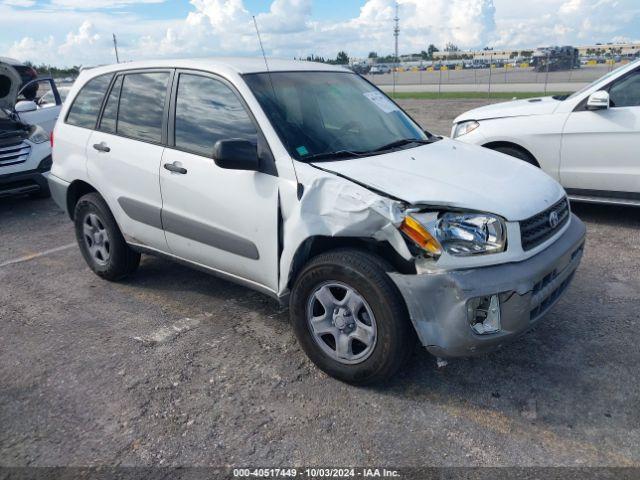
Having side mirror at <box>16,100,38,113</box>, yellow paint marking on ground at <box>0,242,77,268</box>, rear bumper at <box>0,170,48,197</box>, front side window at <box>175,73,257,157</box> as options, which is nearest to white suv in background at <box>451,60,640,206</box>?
front side window at <box>175,73,257,157</box>

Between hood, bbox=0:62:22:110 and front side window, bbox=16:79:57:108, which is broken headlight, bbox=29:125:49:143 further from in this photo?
front side window, bbox=16:79:57:108

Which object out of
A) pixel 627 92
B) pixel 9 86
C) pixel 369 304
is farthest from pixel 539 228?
pixel 9 86

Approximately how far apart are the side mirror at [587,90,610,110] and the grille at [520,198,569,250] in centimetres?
278

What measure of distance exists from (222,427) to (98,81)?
3.30m

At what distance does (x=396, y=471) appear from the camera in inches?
99.7

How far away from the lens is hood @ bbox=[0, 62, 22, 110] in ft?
28.4

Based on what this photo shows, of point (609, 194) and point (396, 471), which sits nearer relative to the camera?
point (396, 471)

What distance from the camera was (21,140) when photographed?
7.67m

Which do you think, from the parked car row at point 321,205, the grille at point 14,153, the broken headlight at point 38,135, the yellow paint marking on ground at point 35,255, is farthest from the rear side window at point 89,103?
the broken headlight at point 38,135

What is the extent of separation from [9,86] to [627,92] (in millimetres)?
8706

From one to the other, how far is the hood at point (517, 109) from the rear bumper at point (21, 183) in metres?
5.63

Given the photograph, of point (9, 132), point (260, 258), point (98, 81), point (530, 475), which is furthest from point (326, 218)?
point (9, 132)

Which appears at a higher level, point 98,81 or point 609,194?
point 98,81

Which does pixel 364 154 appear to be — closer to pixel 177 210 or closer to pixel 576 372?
pixel 177 210
